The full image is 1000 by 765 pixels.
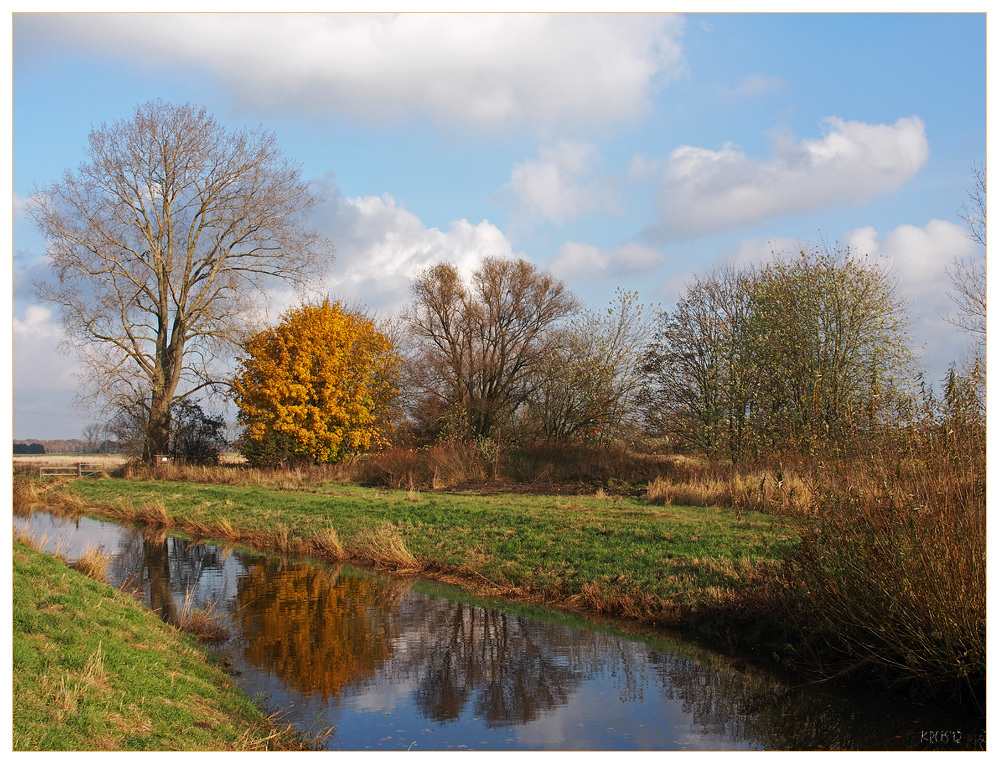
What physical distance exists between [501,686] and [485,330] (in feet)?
110

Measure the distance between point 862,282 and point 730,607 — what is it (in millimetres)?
17637

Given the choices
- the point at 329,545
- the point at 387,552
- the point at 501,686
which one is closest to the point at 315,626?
the point at 501,686

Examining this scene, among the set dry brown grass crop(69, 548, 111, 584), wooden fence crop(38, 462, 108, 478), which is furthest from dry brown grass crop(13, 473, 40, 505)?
dry brown grass crop(69, 548, 111, 584)

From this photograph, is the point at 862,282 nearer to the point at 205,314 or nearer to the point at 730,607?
the point at 730,607

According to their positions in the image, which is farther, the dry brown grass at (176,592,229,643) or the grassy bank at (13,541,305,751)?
the dry brown grass at (176,592,229,643)

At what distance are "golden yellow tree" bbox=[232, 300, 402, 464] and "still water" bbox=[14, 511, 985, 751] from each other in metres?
19.4

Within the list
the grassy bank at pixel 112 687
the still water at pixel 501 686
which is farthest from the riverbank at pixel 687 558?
the grassy bank at pixel 112 687

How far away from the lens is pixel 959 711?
23.9 feet

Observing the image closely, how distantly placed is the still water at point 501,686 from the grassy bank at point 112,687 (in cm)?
64

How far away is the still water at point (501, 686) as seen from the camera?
7188 millimetres

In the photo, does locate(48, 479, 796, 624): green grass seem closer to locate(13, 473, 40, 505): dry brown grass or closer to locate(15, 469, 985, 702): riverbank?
locate(15, 469, 985, 702): riverbank

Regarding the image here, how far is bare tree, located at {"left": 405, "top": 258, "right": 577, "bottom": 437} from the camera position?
1603 inches

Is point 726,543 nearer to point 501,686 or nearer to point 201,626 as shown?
point 501,686

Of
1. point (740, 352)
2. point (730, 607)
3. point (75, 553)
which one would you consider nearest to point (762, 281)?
point (740, 352)
